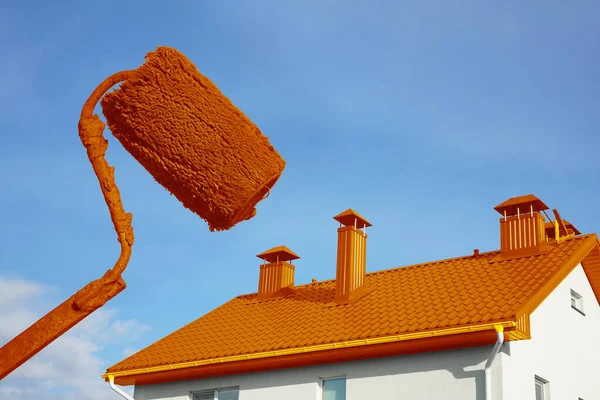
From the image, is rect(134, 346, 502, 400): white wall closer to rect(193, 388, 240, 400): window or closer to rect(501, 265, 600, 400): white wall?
rect(193, 388, 240, 400): window

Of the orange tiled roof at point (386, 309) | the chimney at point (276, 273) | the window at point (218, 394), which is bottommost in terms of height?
the window at point (218, 394)

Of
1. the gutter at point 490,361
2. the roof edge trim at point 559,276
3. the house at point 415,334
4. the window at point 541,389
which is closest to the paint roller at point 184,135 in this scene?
the gutter at point 490,361

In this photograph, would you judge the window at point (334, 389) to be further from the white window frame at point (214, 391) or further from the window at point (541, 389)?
the window at point (541, 389)

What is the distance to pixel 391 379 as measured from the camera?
12.1 m

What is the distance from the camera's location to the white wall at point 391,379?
11.3 metres

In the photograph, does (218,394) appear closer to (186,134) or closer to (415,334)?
(415,334)

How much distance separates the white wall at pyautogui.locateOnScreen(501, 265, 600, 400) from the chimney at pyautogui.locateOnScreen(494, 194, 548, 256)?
943mm

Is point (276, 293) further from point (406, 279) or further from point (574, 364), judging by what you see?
point (574, 364)

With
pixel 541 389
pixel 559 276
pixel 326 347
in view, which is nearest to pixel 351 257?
pixel 326 347

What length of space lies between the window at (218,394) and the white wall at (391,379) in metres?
0.15

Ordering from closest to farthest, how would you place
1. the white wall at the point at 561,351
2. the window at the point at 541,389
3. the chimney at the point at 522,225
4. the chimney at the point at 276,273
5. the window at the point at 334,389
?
the white wall at the point at 561,351, the window at the point at 541,389, the window at the point at 334,389, the chimney at the point at 522,225, the chimney at the point at 276,273

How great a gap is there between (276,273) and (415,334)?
6549 mm

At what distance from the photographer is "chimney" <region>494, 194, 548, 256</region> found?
14.4 m

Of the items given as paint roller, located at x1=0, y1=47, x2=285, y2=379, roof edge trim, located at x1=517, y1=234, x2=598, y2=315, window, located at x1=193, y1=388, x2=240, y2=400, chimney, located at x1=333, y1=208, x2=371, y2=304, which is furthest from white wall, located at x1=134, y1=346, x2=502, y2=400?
paint roller, located at x1=0, y1=47, x2=285, y2=379
